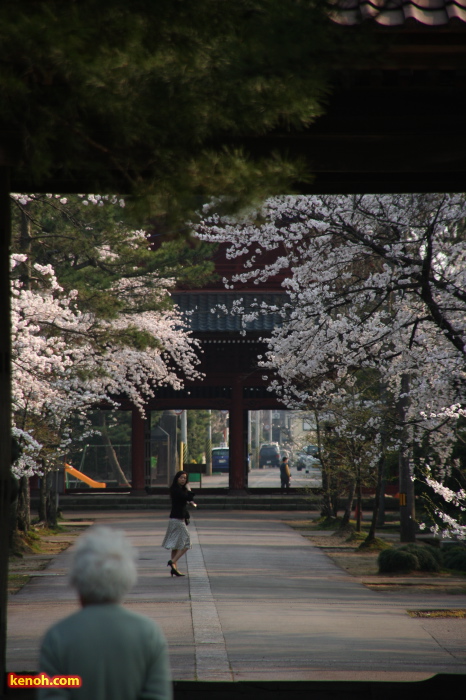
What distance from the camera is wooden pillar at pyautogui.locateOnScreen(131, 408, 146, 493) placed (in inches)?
1352

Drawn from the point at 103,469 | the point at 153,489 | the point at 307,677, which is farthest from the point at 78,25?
the point at 103,469

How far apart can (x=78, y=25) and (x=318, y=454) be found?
20.4 metres

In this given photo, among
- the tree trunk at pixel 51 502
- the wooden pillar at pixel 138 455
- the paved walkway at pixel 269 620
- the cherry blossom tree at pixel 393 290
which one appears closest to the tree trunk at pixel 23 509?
the paved walkway at pixel 269 620

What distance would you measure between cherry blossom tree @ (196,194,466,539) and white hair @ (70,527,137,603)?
875 cm

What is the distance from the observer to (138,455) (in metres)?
34.4

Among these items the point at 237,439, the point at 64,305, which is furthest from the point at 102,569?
the point at 237,439

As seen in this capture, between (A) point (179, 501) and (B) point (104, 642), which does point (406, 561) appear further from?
(B) point (104, 642)

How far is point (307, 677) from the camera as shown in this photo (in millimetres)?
7648

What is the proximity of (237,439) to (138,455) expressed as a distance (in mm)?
3816

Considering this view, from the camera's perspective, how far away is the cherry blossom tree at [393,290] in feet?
44.1

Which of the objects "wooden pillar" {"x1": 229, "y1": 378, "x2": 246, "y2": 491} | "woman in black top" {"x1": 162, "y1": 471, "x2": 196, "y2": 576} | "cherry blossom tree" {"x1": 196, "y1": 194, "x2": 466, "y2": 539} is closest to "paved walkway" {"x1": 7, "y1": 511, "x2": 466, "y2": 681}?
"woman in black top" {"x1": 162, "y1": 471, "x2": 196, "y2": 576}

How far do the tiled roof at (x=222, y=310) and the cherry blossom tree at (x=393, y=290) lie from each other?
1072 cm

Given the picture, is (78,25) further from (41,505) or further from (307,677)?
(41,505)

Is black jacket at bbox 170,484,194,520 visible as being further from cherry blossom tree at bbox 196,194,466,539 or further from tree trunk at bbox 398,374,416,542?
tree trunk at bbox 398,374,416,542
